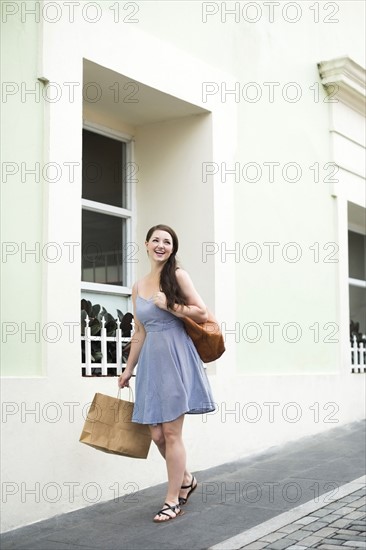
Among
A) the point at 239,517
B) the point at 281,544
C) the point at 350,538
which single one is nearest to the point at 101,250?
the point at 239,517

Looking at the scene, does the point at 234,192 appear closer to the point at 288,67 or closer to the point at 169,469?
the point at 288,67

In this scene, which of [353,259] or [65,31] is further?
[353,259]

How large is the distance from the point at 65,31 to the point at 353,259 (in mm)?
6892

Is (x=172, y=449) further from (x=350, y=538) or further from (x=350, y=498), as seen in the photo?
(x=350, y=498)

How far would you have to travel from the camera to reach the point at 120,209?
7863 millimetres

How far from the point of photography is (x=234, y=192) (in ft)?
26.5

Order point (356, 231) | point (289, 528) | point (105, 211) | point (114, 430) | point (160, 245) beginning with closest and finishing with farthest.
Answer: point (289, 528), point (114, 430), point (160, 245), point (105, 211), point (356, 231)

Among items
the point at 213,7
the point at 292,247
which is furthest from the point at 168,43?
the point at 292,247

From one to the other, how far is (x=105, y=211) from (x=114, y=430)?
8.75 ft

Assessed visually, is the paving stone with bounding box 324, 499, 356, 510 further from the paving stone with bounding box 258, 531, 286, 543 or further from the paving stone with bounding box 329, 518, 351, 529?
the paving stone with bounding box 258, 531, 286, 543

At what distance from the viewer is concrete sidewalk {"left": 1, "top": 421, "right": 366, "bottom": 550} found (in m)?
5.22

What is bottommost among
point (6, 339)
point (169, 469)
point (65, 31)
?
point (169, 469)

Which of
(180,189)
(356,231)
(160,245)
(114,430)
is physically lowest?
(114,430)

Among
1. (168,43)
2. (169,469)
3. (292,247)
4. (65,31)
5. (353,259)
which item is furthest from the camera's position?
(353,259)
